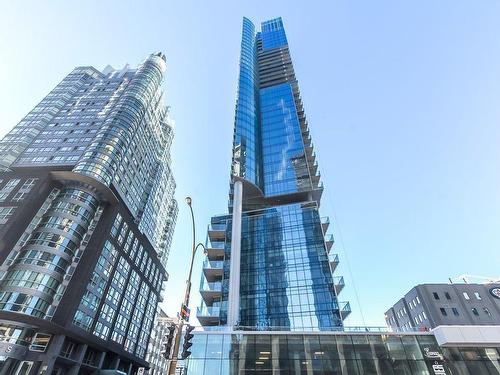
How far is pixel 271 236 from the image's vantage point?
59.4 meters

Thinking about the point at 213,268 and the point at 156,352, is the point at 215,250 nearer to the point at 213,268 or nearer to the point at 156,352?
the point at 213,268

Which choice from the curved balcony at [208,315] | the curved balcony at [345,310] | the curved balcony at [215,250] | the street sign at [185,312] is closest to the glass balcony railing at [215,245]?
the curved balcony at [215,250]

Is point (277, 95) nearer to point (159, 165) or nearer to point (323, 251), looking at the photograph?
point (159, 165)

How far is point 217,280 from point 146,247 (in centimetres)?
3654

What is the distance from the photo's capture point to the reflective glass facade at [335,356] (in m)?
28.0

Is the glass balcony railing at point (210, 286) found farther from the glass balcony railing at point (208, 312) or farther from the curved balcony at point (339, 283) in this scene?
the curved balcony at point (339, 283)

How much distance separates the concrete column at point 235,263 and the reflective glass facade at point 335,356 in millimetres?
14154

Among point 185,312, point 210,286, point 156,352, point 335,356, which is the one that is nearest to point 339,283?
point 335,356

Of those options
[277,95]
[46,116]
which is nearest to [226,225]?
[277,95]

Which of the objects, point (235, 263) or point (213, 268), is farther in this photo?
point (213, 268)

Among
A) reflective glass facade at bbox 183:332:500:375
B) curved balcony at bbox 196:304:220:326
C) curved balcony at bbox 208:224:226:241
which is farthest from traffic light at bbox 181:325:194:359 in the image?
curved balcony at bbox 208:224:226:241

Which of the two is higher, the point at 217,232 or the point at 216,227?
the point at 216,227

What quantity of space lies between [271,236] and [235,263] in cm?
998

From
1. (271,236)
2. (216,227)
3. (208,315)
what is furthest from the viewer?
(216,227)
